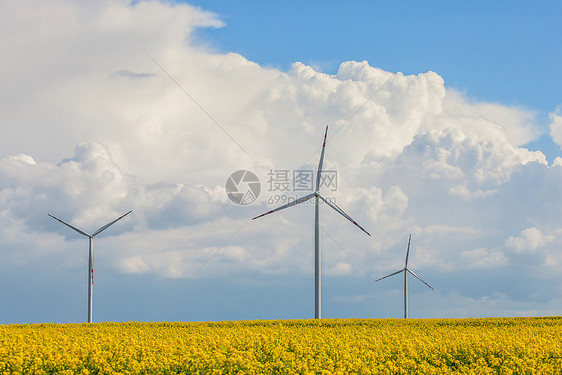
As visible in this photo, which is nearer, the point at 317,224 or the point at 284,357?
the point at 284,357

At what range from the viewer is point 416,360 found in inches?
687

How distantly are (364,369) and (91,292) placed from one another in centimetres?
4015

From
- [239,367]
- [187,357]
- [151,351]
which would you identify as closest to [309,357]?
[239,367]

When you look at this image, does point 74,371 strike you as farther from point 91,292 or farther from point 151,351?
point 91,292

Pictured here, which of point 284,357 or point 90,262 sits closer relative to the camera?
point 284,357

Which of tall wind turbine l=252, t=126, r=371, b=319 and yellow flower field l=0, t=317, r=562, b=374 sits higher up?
tall wind turbine l=252, t=126, r=371, b=319

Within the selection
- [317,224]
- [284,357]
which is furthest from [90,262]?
[284,357]

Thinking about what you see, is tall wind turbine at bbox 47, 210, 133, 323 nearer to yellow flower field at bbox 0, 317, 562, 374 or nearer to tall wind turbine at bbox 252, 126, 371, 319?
tall wind turbine at bbox 252, 126, 371, 319

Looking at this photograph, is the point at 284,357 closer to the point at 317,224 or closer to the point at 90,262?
the point at 317,224

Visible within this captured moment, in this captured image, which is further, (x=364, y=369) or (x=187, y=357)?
(x=187, y=357)

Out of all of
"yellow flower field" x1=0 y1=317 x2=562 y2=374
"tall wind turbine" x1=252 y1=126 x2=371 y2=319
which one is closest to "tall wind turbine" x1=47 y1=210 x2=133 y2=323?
"tall wind turbine" x1=252 y1=126 x2=371 y2=319

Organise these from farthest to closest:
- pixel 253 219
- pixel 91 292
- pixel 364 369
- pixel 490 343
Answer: pixel 91 292 < pixel 253 219 < pixel 490 343 < pixel 364 369

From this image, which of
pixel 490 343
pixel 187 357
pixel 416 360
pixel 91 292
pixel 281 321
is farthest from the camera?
pixel 91 292

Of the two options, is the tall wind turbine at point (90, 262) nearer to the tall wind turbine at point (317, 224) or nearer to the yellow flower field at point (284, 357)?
the tall wind turbine at point (317, 224)
